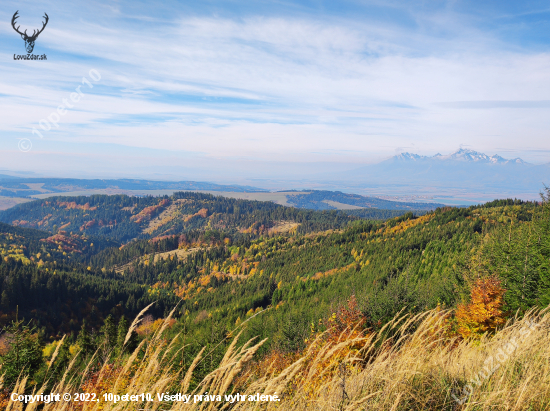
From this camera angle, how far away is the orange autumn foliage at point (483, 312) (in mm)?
23141

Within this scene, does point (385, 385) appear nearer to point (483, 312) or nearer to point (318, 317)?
point (483, 312)

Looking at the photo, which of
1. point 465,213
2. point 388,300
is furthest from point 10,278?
point 465,213

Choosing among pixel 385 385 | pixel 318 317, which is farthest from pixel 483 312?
pixel 318 317

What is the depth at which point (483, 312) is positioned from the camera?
23.3 meters

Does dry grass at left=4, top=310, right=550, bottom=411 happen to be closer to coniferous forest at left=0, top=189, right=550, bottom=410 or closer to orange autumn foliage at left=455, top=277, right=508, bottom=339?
coniferous forest at left=0, top=189, right=550, bottom=410

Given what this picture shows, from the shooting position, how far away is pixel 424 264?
116 m

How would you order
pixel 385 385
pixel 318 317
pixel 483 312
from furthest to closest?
pixel 318 317, pixel 483 312, pixel 385 385

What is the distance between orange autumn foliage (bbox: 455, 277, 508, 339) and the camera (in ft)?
75.9

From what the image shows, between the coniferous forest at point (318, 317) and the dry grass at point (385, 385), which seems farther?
the coniferous forest at point (318, 317)

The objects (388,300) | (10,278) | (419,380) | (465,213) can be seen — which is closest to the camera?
(419,380)

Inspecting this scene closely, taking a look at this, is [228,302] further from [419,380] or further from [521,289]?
[419,380]

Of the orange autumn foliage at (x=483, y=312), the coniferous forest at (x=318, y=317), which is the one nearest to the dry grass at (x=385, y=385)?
the coniferous forest at (x=318, y=317)

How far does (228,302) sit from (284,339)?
105986 mm

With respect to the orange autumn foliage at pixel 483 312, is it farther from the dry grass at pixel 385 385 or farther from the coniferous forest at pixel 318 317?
the dry grass at pixel 385 385
